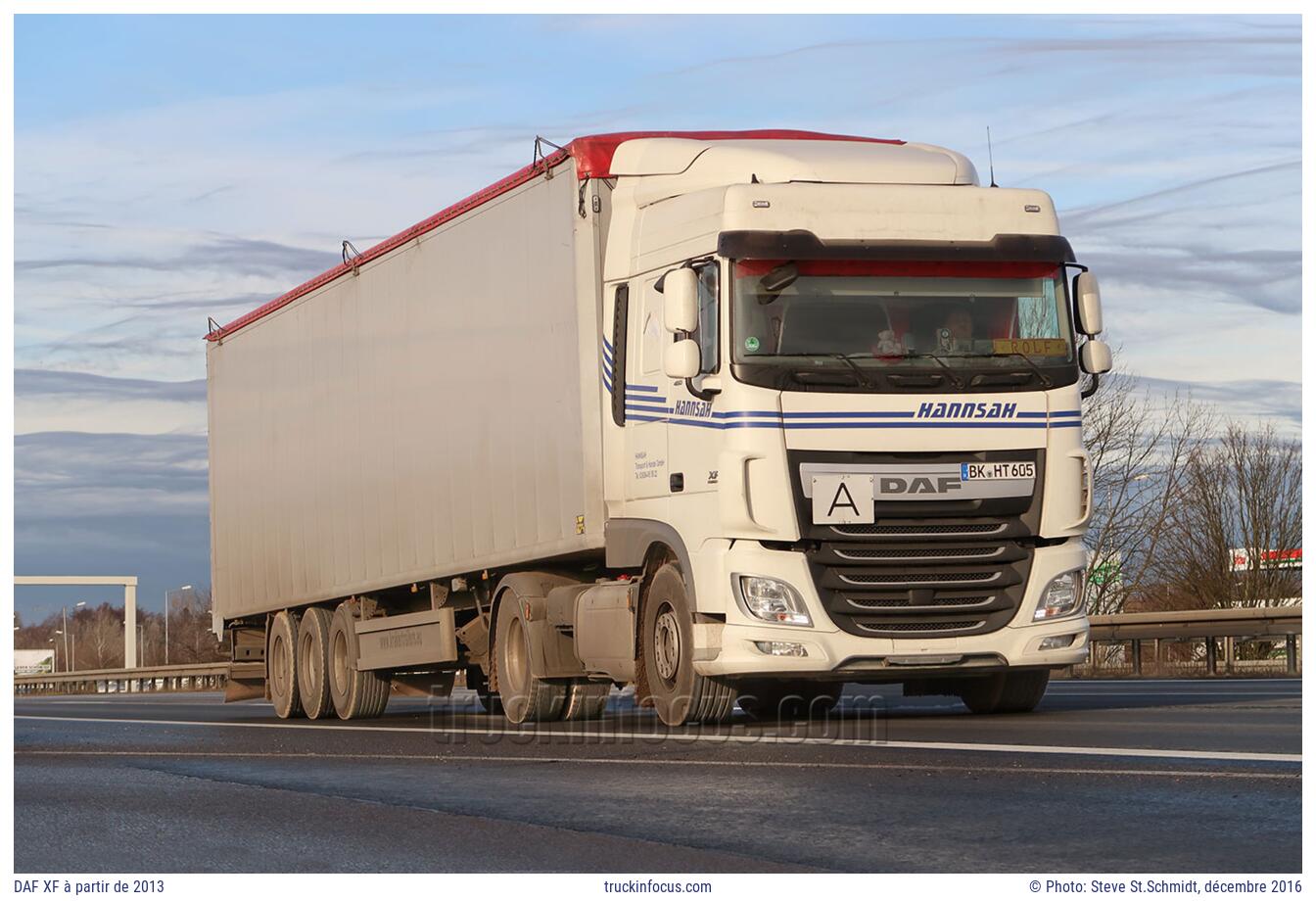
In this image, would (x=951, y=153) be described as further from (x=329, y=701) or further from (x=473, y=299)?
(x=329, y=701)

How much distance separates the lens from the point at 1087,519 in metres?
14.2

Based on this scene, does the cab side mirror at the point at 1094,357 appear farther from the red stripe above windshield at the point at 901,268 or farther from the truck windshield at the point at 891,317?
the red stripe above windshield at the point at 901,268

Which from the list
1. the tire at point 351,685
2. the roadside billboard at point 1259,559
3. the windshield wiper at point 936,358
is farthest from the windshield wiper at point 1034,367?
the roadside billboard at point 1259,559

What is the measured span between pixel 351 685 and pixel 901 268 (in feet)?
28.3

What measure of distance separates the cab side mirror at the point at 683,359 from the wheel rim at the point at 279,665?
376 inches

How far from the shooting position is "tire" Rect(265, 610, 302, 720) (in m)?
21.8

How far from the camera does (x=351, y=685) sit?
2044 cm

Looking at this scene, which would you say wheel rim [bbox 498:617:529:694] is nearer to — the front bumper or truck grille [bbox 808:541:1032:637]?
the front bumper

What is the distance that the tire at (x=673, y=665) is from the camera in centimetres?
1400

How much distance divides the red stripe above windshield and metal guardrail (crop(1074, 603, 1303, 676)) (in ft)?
31.9

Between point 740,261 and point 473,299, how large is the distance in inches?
163

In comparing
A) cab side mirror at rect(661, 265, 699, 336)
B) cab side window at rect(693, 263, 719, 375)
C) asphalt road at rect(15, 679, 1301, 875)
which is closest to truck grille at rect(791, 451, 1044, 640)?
asphalt road at rect(15, 679, 1301, 875)

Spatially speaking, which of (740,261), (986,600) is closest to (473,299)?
(740,261)
